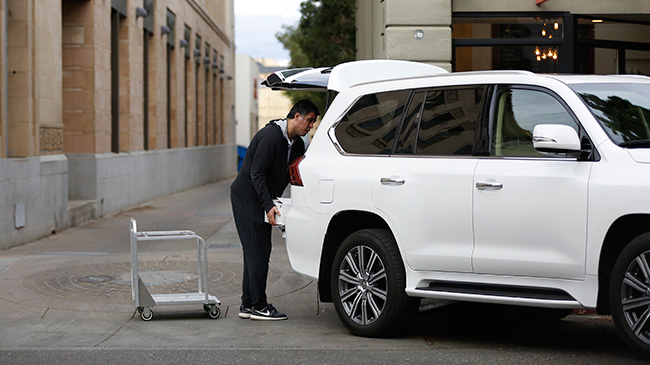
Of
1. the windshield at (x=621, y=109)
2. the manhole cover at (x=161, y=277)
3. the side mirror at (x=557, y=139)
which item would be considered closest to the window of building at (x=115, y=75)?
the manhole cover at (x=161, y=277)

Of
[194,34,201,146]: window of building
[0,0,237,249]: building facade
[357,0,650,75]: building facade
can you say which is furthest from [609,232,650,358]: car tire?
[194,34,201,146]: window of building

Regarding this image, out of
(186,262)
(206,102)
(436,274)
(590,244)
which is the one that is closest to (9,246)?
(186,262)

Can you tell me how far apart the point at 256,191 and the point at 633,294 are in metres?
3.26

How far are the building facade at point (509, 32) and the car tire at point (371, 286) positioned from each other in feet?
21.8

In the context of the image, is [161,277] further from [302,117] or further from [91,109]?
[91,109]

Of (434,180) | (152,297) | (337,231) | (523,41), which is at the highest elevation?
(523,41)

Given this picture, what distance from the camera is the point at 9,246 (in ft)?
43.9

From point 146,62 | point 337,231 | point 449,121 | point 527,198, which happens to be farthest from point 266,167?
point 146,62

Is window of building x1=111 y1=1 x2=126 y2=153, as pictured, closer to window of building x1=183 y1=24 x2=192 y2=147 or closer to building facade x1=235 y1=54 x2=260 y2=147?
window of building x1=183 y1=24 x2=192 y2=147

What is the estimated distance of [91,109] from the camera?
18.9 meters

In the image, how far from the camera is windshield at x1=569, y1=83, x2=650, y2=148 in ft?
20.5

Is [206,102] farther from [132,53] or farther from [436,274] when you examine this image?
[436,274]

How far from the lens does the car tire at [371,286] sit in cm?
699

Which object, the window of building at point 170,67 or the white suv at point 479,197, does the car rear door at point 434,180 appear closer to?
the white suv at point 479,197
